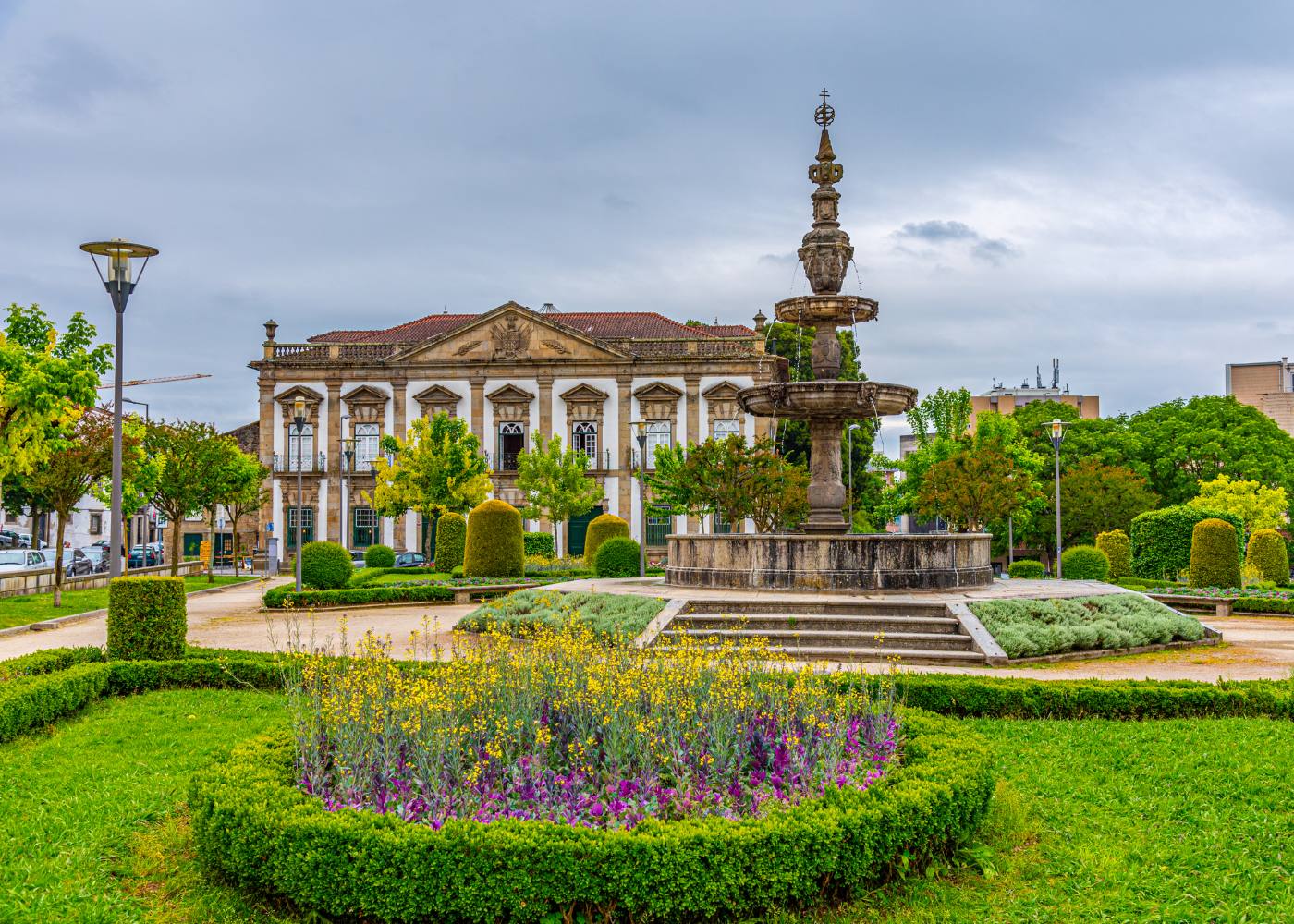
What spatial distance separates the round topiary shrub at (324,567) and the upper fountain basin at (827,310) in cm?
1402

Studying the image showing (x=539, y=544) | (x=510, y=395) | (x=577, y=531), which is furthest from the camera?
(x=510, y=395)

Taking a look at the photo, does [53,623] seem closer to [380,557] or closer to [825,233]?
[825,233]

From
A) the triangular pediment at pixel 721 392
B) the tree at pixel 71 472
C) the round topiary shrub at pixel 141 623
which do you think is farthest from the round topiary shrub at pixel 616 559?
the triangular pediment at pixel 721 392

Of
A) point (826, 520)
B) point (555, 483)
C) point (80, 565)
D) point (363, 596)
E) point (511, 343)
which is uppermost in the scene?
point (511, 343)

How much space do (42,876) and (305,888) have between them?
1.50m

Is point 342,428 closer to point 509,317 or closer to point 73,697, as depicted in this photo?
point 509,317

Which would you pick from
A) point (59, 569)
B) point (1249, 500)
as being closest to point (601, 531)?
point (59, 569)

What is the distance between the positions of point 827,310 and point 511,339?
1307 inches

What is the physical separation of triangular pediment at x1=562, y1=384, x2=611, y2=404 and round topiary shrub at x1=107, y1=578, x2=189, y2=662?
36672 mm

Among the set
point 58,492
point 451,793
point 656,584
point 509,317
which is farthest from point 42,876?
point 509,317

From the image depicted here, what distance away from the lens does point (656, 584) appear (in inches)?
695

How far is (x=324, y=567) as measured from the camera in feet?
86.0

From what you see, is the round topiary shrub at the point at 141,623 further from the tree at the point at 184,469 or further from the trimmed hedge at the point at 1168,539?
the trimmed hedge at the point at 1168,539

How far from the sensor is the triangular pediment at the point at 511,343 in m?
48.4
